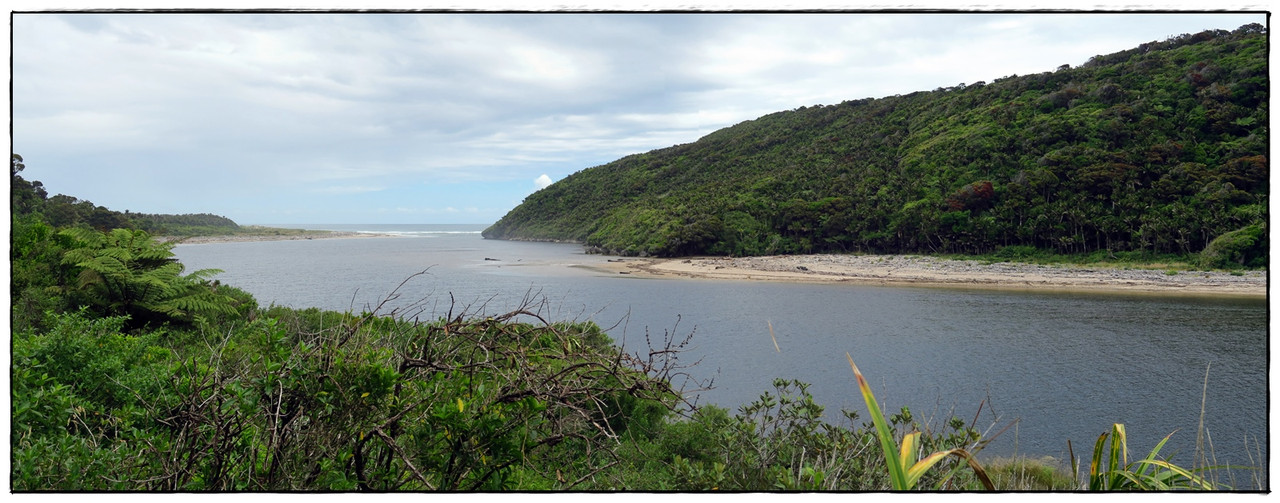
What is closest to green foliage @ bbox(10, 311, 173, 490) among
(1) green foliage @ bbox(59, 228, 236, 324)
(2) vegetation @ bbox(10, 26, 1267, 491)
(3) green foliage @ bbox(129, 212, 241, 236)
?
(2) vegetation @ bbox(10, 26, 1267, 491)

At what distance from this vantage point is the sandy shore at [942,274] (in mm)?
29453

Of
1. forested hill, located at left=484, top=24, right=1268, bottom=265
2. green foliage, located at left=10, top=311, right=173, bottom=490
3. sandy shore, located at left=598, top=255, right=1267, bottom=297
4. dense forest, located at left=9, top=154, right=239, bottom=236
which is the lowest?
sandy shore, located at left=598, top=255, right=1267, bottom=297

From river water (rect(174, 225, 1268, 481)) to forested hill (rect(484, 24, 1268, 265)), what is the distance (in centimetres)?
1250

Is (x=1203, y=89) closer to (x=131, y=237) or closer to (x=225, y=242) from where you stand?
(x=131, y=237)

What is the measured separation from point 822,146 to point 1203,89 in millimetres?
33087

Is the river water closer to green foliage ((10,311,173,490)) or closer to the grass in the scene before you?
the grass

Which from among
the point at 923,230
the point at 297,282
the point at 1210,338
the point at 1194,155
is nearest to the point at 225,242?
the point at 297,282

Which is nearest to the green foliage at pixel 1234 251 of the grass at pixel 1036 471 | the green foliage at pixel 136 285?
the grass at pixel 1036 471

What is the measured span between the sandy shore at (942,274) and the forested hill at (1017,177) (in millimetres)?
3384

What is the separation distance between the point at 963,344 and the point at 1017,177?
33.7 meters

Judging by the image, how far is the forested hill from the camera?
1443 inches

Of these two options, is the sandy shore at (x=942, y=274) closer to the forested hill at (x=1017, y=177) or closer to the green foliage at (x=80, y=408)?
the forested hill at (x=1017, y=177)

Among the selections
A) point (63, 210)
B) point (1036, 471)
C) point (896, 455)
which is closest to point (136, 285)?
point (896, 455)

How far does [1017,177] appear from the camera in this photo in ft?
Result: 150
